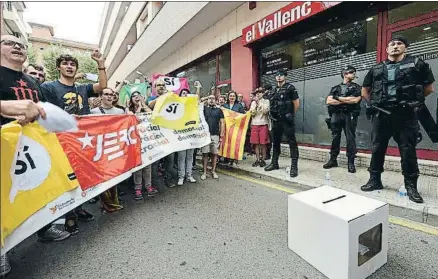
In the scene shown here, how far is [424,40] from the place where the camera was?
4531 mm

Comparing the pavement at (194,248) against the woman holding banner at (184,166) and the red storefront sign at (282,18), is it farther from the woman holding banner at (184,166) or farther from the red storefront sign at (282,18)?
the red storefront sign at (282,18)

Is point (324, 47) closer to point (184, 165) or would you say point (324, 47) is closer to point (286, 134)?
point (286, 134)

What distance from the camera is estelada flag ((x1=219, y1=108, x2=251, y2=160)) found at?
5.57 metres

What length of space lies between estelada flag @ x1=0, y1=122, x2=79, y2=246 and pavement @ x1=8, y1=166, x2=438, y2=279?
0.58 m

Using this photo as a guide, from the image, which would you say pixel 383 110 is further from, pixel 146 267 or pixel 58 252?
pixel 58 252

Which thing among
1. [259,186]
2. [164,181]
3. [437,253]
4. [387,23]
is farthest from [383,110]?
[164,181]

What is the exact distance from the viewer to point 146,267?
219cm

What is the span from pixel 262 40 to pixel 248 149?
3.09m

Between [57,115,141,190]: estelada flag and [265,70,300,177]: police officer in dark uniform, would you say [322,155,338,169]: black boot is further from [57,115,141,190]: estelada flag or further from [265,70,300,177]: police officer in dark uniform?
[57,115,141,190]: estelada flag

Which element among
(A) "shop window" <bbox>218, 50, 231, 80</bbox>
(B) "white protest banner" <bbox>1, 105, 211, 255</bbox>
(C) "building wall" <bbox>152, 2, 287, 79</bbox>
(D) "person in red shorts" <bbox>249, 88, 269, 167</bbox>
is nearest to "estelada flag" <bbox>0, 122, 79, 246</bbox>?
(B) "white protest banner" <bbox>1, 105, 211, 255</bbox>

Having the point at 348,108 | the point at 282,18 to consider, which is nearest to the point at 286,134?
the point at 348,108

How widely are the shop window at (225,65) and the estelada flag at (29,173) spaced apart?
745 cm

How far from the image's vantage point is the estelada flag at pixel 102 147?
283 centimetres

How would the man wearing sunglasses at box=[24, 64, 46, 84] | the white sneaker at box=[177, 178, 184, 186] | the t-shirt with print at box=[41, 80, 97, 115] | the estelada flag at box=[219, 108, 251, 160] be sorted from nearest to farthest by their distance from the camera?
the t-shirt with print at box=[41, 80, 97, 115] < the man wearing sunglasses at box=[24, 64, 46, 84] < the white sneaker at box=[177, 178, 184, 186] < the estelada flag at box=[219, 108, 251, 160]
